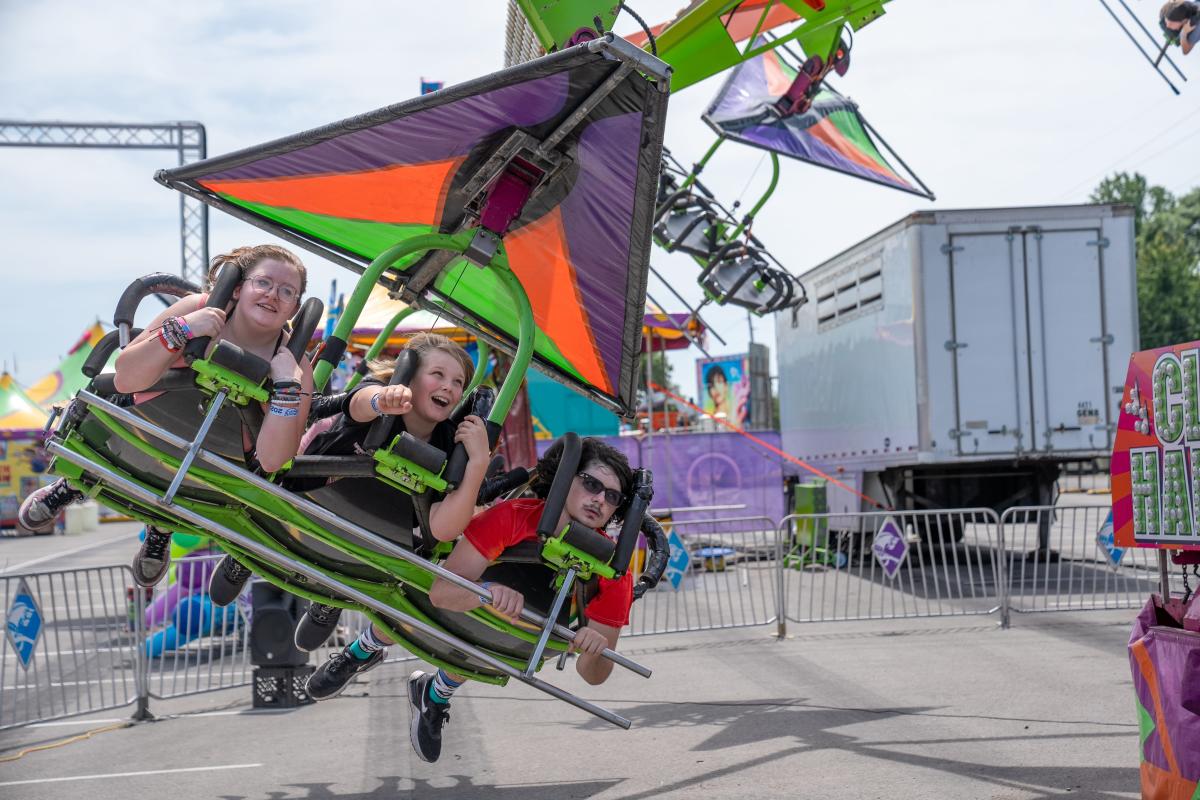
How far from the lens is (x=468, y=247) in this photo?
15.8 feet

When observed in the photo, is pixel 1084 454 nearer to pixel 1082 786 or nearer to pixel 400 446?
pixel 1082 786

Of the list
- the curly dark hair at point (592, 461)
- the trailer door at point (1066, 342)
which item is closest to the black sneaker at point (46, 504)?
the curly dark hair at point (592, 461)

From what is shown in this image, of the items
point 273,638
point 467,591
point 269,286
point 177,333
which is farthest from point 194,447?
point 273,638

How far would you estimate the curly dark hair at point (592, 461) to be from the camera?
4.75 metres

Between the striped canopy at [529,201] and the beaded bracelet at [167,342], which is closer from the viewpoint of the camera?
the beaded bracelet at [167,342]

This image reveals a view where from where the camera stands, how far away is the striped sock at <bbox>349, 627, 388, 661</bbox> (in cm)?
528

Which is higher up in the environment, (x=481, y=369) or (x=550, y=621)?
(x=481, y=369)

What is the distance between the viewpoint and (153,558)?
497 centimetres

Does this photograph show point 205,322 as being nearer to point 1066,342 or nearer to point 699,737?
point 699,737

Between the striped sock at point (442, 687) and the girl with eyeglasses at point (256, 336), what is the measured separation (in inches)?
63.9

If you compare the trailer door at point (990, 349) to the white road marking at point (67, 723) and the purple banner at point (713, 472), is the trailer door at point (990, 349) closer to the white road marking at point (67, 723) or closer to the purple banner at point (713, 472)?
the purple banner at point (713, 472)

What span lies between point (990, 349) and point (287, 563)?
1146 centimetres

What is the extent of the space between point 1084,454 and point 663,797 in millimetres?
9925

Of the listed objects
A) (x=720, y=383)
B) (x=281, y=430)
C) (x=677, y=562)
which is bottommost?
(x=677, y=562)
